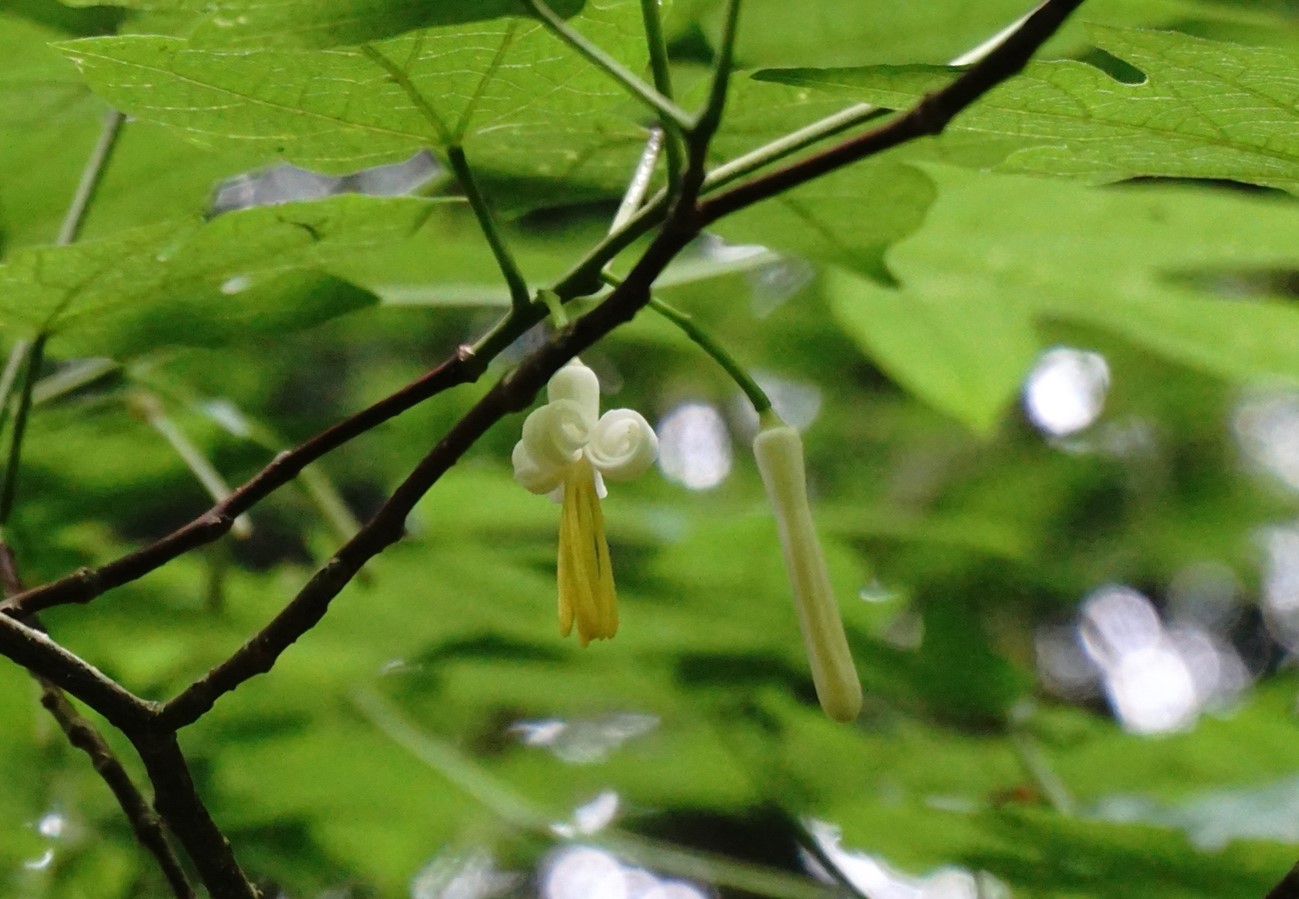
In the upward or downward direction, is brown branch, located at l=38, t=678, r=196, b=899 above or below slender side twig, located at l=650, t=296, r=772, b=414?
below

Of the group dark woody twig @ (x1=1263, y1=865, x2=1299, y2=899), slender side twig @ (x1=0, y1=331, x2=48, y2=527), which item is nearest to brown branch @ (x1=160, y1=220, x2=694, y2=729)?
slender side twig @ (x1=0, y1=331, x2=48, y2=527)

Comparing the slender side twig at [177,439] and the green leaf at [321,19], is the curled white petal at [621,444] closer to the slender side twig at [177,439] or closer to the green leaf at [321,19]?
the green leaf at [321,19]

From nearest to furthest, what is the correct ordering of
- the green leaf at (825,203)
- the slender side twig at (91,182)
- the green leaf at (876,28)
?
the green leaf at (825,203)
the slender side twig at (91,182)
the green leaf at (876,28)

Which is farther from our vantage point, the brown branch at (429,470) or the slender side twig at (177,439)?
the slender side twig at (177,439)

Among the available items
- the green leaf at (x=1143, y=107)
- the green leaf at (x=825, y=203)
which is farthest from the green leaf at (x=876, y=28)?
the green leaf at (x=1143, y=107)

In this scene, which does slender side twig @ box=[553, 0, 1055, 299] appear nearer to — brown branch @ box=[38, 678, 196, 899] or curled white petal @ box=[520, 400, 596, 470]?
curled white petal @ box=[520, 400, 596, 470]

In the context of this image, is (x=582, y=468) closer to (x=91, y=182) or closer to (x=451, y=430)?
(x=451, y=430)

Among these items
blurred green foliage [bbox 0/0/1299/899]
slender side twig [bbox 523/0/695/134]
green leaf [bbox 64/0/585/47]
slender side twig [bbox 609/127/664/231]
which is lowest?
blurred green foliage [bbox 0/0/1299/899]
